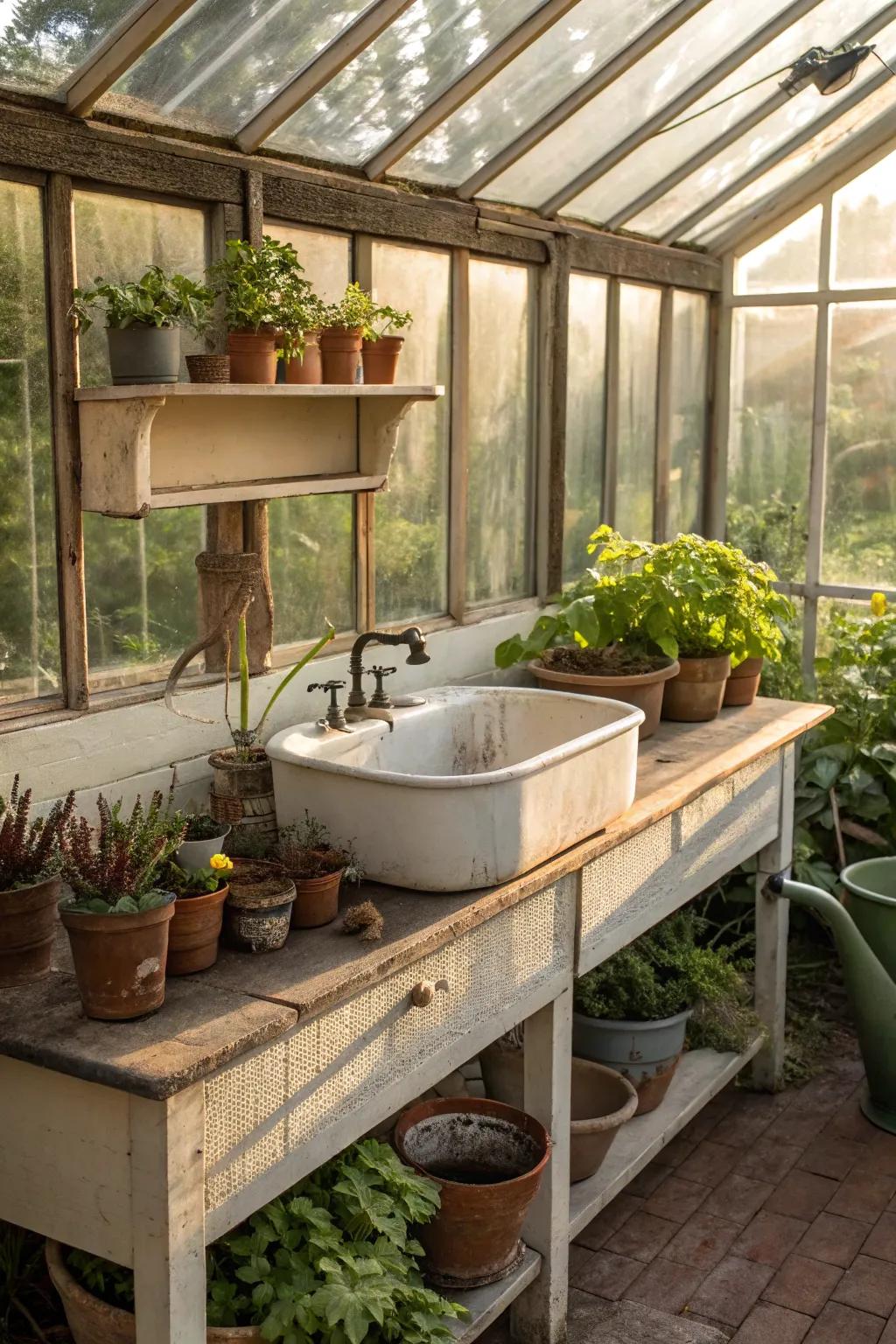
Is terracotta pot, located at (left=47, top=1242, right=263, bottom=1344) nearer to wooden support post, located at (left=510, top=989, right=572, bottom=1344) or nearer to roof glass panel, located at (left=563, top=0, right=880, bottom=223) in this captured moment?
wooden support post, located at (left=510, top=989, right=572, bottom=1344)

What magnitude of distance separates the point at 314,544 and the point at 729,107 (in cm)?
208

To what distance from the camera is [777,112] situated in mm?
4637

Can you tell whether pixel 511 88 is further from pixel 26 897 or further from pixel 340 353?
pixel 26 897

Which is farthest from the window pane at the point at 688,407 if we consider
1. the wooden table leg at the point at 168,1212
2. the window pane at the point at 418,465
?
the wooden table leg at the point at 168,1212

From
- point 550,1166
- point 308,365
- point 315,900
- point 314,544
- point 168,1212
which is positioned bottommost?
point 550,1166

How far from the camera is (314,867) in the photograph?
8.56 feet

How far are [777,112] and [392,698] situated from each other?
103 inches

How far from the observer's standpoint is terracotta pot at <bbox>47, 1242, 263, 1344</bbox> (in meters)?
2.28

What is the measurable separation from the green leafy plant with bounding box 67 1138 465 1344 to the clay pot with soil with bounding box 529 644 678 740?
144cm

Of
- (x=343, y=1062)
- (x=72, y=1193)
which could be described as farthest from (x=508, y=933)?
(x=72, y=1193)

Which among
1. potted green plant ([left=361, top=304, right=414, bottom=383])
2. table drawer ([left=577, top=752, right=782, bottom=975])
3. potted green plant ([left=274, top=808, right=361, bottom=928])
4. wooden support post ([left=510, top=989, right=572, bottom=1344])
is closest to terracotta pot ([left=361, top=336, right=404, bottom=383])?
potted green plant ([left=361, top=304, right=414, bottom=383])

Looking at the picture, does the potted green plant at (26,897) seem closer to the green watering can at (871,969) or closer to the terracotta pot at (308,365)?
the terracotta pot at (308,365)

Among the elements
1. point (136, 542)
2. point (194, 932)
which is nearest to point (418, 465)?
point (136, 542)

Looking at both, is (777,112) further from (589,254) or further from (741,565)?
(741,565)
